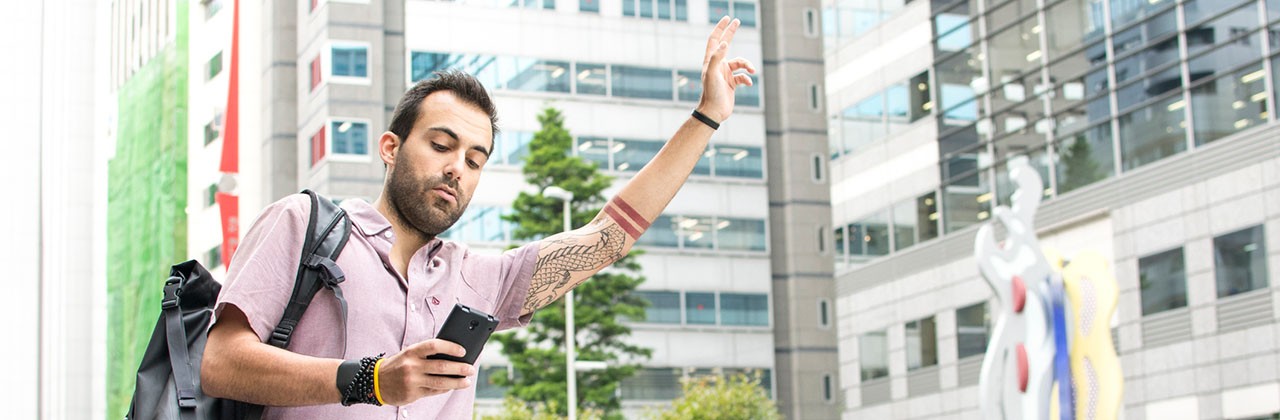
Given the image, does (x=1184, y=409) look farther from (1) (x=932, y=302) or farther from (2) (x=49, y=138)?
(2) (x=49, y=138)

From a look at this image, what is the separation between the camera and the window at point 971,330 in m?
A: 25.3

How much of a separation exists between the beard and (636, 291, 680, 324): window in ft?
113

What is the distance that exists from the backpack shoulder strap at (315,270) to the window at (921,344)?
83.1 ft

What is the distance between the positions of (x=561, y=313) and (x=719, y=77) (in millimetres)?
24066

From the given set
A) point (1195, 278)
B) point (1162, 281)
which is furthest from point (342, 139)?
point (1195, 278)

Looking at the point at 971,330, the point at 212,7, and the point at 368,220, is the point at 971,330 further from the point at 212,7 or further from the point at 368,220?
the point at 368,220

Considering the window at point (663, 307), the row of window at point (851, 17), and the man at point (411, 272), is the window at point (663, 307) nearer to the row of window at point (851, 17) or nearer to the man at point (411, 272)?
the row of window at point (851, 17)

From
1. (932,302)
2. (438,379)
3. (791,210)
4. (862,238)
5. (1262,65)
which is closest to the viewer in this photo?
(438,379)

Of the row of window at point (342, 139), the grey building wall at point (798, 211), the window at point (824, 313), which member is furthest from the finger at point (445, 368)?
the window at point (824, 313)

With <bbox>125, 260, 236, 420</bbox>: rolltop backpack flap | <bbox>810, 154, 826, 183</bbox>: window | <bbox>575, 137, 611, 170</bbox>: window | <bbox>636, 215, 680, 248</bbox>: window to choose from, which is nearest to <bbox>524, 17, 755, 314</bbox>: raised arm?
<bbox>125, 260, 236, 420</bbox>: rolltop backpack flap

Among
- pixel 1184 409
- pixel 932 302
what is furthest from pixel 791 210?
pixel 1184 409

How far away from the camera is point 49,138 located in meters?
3.11

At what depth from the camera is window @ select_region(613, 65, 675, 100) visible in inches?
1458

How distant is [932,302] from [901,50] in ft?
14.3
